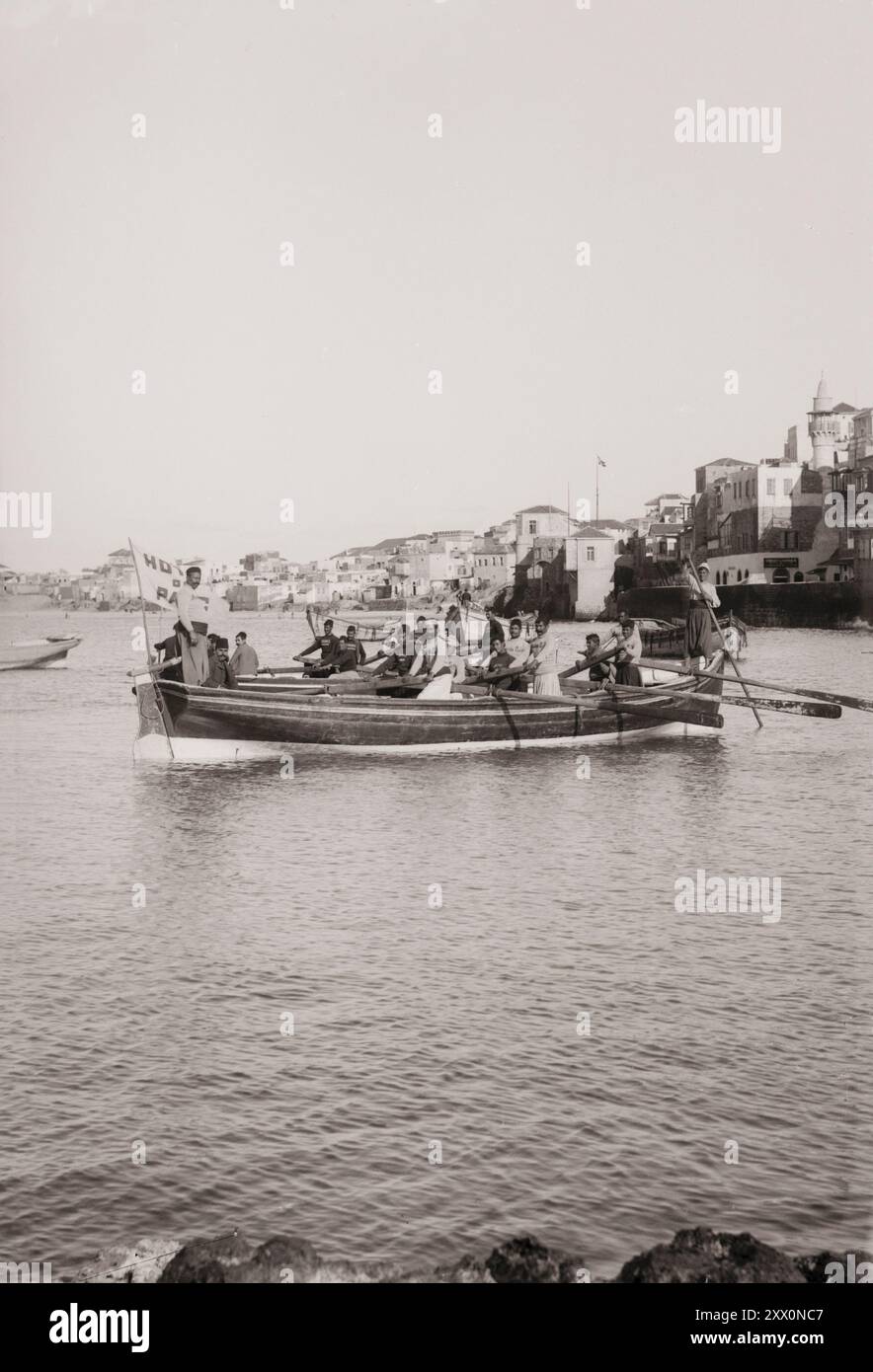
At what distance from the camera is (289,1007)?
1148 centimetres

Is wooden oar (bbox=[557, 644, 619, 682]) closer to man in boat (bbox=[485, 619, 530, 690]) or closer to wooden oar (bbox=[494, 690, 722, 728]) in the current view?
wooden oar (bbox=[494, 690, 722, 728])

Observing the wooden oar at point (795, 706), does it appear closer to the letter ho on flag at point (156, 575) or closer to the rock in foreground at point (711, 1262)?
the letter ho on flag at point (156, 575)

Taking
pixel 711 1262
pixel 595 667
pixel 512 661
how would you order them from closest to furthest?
1. pixel 711 1262
2. pixel 512 661
3. pixel 595 667

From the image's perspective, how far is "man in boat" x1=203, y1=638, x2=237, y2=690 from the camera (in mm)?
26359

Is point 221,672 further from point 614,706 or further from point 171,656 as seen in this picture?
point 614,706

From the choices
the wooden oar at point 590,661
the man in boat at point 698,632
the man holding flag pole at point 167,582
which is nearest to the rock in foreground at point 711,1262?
the man holding flag pole at point 167,582

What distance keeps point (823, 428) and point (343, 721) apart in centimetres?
8616

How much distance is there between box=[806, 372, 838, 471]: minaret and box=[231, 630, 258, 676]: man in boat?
78510mm

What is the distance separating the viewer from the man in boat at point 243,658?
2934 cm

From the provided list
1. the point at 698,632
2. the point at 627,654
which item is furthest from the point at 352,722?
the point at 698,632

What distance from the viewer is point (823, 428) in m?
104

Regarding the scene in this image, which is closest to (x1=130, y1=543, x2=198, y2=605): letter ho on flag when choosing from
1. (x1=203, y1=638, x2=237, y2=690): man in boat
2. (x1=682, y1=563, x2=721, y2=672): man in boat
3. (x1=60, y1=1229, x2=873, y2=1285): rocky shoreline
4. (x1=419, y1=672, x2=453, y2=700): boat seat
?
(x1=203, y1=638, x2=237, y2=690): man in boat

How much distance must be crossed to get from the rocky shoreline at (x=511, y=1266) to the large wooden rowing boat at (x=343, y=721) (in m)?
17.9

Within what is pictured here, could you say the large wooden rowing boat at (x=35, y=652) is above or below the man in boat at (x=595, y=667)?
below
